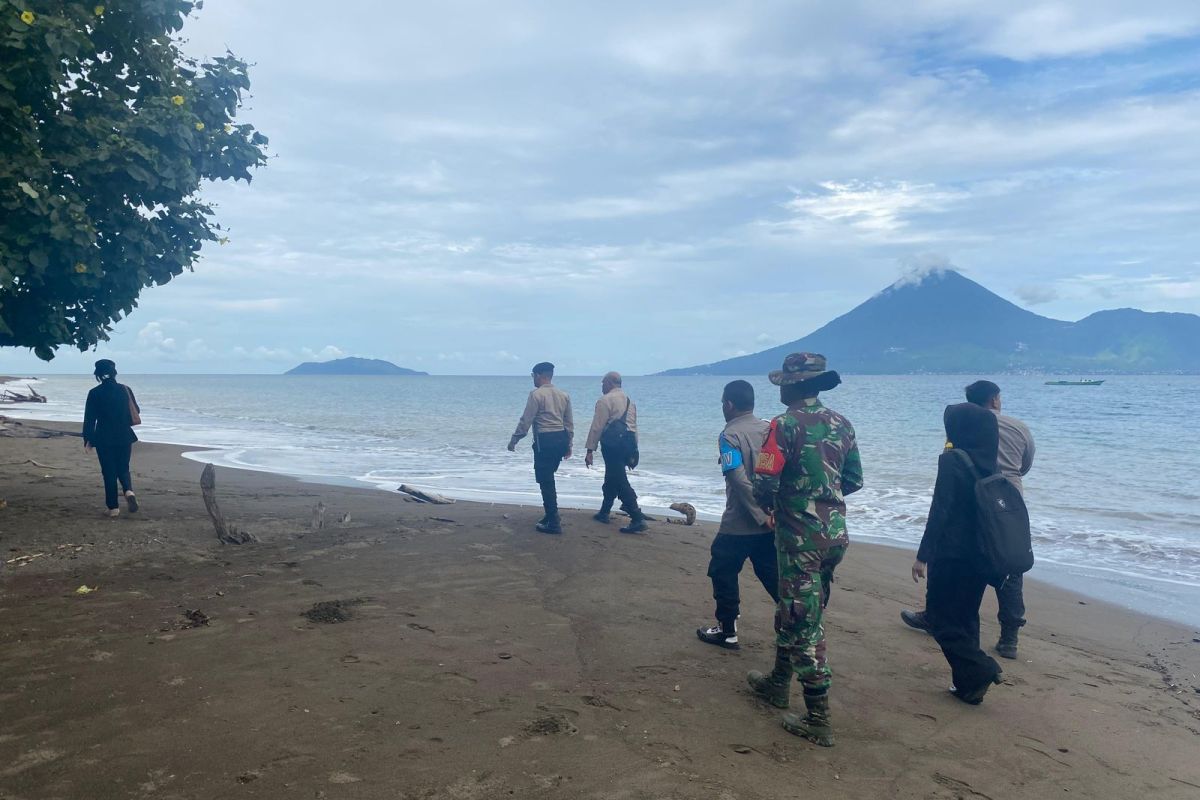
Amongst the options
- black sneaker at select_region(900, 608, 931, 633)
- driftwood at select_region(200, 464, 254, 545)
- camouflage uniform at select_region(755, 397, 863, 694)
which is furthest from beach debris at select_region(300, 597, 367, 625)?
black sneaker at select_region(900, 608, 931, 633)

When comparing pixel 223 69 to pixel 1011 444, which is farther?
pixel 223 69

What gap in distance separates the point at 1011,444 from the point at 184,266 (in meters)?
8.13

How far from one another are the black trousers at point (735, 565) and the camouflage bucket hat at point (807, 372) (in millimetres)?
1293

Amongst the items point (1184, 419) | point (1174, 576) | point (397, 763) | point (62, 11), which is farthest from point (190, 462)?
point (1184, 419)

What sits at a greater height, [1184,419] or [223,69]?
[223,69]

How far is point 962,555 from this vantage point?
5.06 m

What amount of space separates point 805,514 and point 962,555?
1290mm

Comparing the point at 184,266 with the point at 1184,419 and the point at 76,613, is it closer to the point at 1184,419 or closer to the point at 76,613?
the point at 76,613

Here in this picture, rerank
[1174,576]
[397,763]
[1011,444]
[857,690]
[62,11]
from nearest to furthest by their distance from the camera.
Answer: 1. [397,763]
2. [857,690]
3. [1011,444]
4. [62,11]
5. [1174,576]

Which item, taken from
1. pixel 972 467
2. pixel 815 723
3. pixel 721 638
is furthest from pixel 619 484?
pixel 815 723

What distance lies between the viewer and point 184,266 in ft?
27.6

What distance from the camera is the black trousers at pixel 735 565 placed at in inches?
Answer: 215

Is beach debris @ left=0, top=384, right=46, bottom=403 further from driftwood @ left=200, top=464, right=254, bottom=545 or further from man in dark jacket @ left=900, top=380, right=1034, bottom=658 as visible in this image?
man in dark jacket @ left=900, top=380, right=1034, bottom=658

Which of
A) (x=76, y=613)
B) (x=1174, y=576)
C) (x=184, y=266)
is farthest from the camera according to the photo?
(x=1174, y=576)
